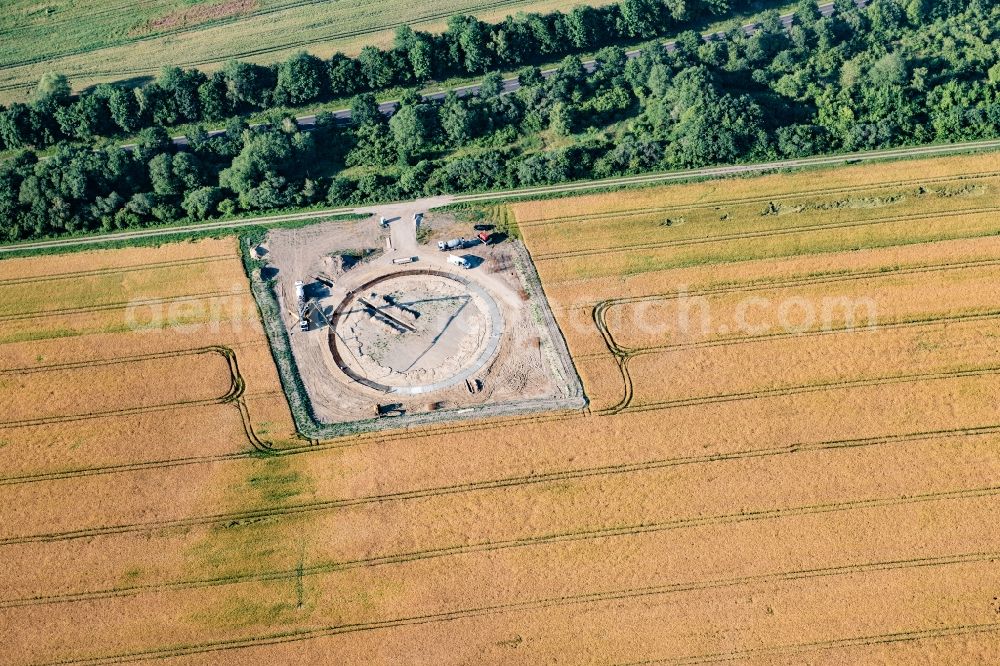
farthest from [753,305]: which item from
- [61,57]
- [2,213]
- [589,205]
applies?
[61,57]

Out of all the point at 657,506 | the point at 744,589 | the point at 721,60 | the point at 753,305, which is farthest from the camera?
the point at 721,60

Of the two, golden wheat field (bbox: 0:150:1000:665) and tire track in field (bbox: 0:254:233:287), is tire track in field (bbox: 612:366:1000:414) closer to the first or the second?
golden wheat field (bbox: 0:150:1000:665)

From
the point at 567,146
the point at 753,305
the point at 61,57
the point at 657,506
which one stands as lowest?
the point at 657,506

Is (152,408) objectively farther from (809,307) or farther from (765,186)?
A: (765,186)

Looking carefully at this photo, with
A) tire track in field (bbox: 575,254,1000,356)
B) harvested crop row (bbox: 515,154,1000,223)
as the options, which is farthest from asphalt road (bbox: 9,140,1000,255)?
tire track in field (bbox: 575,254,1000,356)

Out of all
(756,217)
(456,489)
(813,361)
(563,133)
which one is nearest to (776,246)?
(756,217)

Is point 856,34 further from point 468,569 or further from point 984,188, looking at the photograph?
point 468,569

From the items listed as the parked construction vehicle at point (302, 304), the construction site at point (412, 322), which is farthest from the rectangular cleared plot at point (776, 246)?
the parked construction vehicle at point (302, 304)

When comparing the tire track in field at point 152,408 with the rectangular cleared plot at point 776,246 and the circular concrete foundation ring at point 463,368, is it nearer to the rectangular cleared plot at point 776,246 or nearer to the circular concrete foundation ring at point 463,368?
the circular concrete foundation ring at point 463,368
